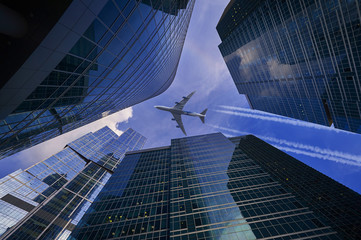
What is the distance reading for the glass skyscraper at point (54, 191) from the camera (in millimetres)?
49031

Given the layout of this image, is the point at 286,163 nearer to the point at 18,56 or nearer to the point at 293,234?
the point at 293,234

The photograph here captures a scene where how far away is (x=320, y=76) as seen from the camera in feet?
218

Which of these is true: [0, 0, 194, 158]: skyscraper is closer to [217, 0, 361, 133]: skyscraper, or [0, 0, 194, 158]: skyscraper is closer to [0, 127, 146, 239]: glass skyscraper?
[0, 127, 146, 239]: glass skyscraper

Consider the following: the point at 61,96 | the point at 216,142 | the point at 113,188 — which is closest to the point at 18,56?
the point at 61,96

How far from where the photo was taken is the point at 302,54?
68.8 m

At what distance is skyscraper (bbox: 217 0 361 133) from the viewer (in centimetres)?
5306

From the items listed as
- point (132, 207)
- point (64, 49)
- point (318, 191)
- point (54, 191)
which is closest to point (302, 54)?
point (318, 191)

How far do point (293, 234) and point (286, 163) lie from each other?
123 ft

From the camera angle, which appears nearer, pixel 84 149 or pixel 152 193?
pixel 152 193

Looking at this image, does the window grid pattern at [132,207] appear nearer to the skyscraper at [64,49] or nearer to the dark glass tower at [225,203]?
the dark glass tower at [225,203]

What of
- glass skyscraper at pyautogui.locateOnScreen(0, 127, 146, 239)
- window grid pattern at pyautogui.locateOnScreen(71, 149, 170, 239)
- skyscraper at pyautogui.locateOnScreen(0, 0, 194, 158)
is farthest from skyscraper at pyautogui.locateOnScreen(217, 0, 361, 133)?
glass skyscraper at pyautogui.locateOnScreen(0, 127, 146, 239)

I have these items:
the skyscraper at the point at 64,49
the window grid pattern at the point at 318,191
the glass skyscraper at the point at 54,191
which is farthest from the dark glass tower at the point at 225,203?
the skyscraper at the point at 64,49

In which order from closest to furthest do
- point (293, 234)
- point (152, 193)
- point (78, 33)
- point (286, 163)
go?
point (78, 33)
point (293, 234)
point (152, 193)
point (286, 163)

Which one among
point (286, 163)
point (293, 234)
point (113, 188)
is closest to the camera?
point (293, 234)
